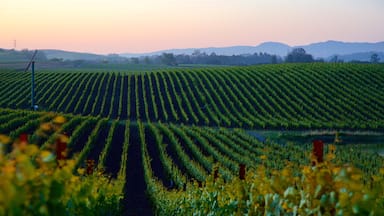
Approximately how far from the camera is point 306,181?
5.07 metres

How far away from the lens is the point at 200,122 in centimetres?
4206

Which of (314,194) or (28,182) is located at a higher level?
(28,182)

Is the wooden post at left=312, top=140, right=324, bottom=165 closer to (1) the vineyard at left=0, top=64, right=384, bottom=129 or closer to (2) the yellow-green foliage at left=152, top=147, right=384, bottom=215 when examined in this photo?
(2) the yellow-green foliage at left=152, top=147, right=384, bottom=215

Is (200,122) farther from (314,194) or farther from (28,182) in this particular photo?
(28,182)

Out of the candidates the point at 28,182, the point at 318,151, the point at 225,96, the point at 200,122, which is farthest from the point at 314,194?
the point at 225,96

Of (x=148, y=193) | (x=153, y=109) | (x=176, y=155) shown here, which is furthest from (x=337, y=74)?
(x=148, y=193)

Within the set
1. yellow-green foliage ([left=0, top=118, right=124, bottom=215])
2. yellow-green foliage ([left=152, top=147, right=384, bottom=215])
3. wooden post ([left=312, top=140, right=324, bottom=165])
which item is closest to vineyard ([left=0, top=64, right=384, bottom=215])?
yellow-green foliage ([left=152, top=147, right=384, bottom=215])

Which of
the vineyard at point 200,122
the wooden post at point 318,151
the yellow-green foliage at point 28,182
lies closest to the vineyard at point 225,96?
the vineyard at point 200,122

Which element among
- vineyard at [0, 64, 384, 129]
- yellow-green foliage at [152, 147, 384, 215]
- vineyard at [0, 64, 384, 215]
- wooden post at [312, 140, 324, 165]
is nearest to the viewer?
yellow-green foliage at [152, 147, 384, 215]

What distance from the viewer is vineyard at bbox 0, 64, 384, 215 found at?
13.0m

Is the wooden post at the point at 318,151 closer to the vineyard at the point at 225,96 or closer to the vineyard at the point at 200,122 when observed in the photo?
the vineyard at the point at 200,122

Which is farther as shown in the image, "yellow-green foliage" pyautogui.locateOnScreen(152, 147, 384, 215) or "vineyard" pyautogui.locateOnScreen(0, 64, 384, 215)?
"vineyard" pyautogui.locateOnScreen(0, 64, 384, 215)

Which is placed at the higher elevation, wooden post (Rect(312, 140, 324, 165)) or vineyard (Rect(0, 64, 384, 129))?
wooden post (Rect(312, 140, 324, 165))

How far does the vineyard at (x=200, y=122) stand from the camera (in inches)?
512
